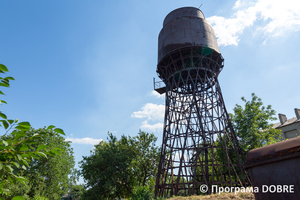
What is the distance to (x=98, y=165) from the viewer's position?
765 inches

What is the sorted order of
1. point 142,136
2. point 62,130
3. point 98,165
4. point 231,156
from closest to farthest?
point 62,130, point 231,156, point 98,165, point 142,136

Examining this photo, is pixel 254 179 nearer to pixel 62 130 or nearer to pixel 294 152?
pixel 294 152

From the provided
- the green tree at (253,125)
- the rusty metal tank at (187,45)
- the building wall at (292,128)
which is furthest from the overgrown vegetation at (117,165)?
the building wall at (292,128)

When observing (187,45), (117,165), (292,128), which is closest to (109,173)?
(117,165)

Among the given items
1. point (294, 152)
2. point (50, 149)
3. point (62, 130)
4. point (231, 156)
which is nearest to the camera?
point (62, 130)

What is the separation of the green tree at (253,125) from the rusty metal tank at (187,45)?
4.96m

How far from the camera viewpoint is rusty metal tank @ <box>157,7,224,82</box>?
1638 centimetres

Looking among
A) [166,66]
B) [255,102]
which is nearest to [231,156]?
[255,102]

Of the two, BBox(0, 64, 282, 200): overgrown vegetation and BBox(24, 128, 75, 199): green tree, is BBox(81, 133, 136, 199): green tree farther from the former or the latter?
BBox(24, 128, 75, 199): green tree

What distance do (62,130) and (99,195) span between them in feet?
62.9

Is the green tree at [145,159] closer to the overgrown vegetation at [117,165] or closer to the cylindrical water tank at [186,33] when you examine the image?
the overgrown vegetation at [117,165]

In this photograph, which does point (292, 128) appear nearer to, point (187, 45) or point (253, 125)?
point (253, 125)

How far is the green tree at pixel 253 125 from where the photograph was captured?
17219 millimetres

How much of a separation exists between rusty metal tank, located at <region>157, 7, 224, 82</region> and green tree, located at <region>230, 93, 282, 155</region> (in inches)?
195
